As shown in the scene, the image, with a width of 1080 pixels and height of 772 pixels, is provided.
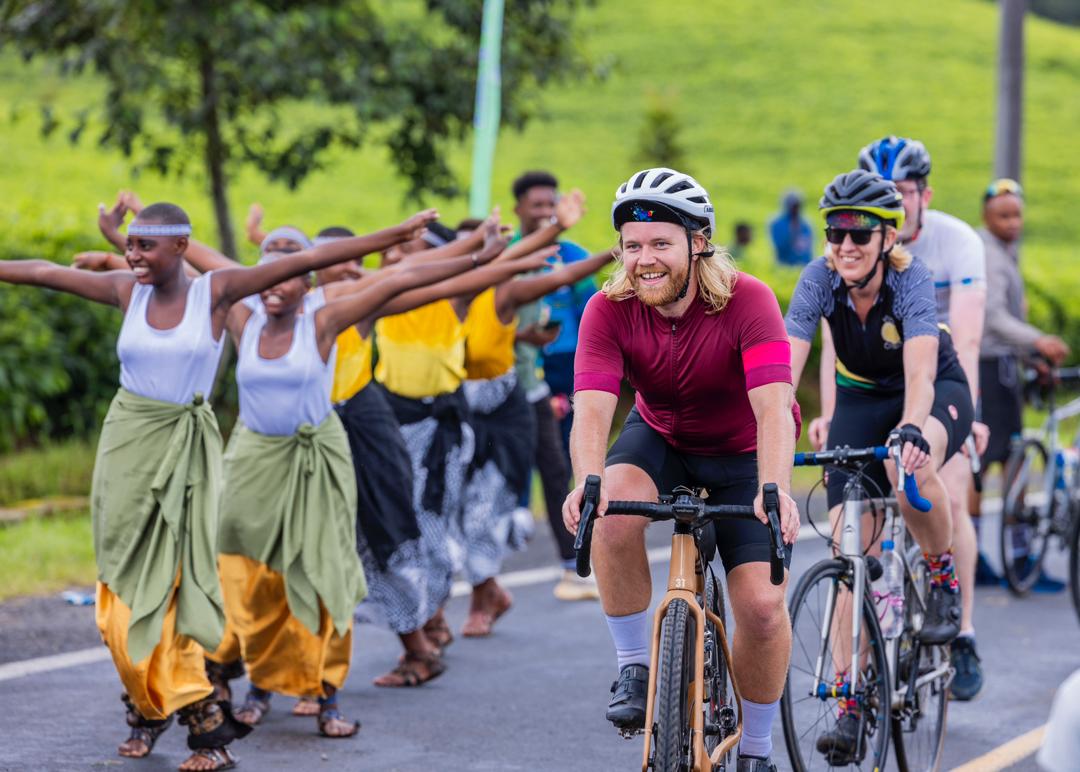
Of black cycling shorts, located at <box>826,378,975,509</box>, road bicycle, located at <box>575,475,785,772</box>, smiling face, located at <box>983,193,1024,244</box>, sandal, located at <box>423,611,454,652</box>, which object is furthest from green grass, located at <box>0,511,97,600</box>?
smiling face, located at <box>983,193,1024,244</box>

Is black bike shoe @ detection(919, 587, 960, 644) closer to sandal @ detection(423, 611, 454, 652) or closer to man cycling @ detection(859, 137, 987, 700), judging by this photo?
man cycling @ detection(859, 137, 987, 700)

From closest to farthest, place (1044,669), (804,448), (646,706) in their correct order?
(646,706) < (1044,669) < (804,448)

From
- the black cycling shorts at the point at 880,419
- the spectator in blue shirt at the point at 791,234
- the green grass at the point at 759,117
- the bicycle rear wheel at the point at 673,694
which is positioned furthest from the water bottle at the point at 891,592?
the green grass at the point at 759,117

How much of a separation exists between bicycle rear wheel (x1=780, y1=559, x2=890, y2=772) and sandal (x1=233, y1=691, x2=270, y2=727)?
2.37 m

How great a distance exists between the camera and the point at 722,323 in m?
5.09

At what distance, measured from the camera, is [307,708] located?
7.16m

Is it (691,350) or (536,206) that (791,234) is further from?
(691,350)

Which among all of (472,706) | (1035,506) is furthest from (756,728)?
(1035,506)

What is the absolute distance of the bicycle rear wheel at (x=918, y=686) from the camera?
20.4 feet

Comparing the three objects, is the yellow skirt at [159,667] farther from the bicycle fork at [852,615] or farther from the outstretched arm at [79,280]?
the bicycle fork at [852,615]

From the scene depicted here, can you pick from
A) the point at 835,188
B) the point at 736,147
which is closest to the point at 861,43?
the point at 736,147

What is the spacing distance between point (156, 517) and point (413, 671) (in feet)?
6.29

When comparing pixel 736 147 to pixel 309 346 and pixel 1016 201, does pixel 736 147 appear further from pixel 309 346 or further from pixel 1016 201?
pixel 309 346

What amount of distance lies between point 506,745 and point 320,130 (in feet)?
26.5
